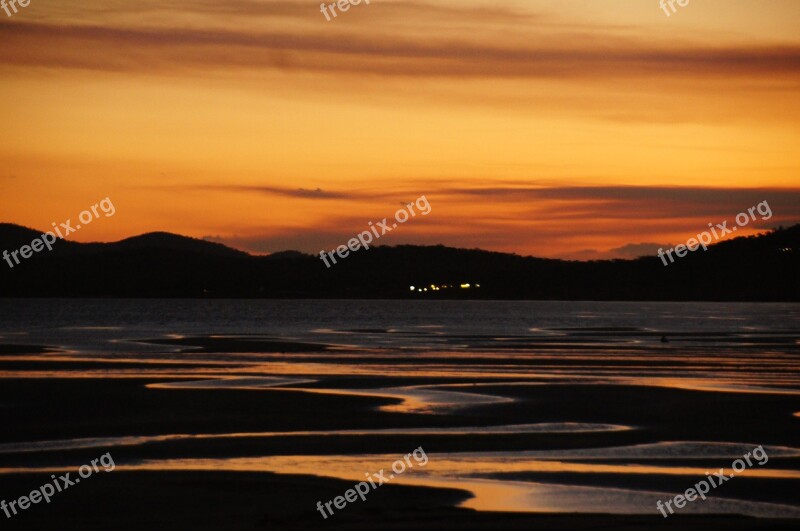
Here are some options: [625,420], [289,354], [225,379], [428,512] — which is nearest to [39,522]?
[428,512]

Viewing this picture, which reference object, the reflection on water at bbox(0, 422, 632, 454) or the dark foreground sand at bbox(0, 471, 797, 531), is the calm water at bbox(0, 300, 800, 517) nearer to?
the reflection on water at bbox(0, 422, 632, 454)

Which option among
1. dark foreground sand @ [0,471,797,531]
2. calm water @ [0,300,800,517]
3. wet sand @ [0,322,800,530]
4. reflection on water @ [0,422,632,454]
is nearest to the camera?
dark foreground sand @ [0,471,797,531]

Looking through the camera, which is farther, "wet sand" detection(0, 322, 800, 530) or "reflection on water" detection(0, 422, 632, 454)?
"reflection on water" detection(0, 422, 632, 454)

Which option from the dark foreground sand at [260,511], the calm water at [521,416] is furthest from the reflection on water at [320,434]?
the dark foreground sand at [260,511]

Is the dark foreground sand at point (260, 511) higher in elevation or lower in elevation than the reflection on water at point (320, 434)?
lower

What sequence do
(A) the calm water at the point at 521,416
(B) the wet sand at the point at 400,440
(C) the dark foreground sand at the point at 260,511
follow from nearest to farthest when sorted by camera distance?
(C) the dark foreground sand at the point at 260,511 < (B) the wet sand at the point at 400,440 < (A) the calm water at the point at 521,416

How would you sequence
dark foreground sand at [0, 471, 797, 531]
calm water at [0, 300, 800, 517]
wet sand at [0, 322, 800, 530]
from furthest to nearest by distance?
calm water at [0, 300, 800, 517], wet sand at [0, 322, 800, 530], dark foreground sand at [0, 471, 797, 531]

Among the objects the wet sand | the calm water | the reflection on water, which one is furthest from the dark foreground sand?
the reflection on water

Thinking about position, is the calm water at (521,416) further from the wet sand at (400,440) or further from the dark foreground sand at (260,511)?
the dark foreground sand at (260,511)

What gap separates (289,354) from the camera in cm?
5725

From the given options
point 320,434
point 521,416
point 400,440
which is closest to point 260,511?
point 400,440

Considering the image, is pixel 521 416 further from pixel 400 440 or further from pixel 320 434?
pixel 320 434

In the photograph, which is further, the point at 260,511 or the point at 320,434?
the point at 320,434

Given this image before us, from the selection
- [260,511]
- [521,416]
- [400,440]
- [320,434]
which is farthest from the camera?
[521,416]
